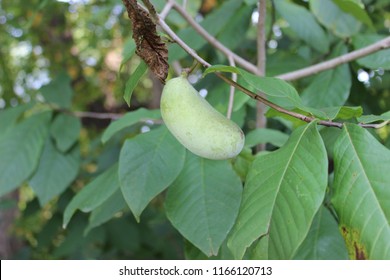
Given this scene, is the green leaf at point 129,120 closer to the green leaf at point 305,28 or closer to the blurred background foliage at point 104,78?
the blurred background foliage at point 104,78

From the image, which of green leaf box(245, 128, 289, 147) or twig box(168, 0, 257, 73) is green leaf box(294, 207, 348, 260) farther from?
twig box(168, 0, 257, 73)

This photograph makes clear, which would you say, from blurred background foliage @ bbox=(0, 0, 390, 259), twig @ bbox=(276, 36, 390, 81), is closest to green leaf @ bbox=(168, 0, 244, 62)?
blurred background foliage @ bbox=(0, 0, 390, 259)

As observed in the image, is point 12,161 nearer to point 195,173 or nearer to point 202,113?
point 195,173

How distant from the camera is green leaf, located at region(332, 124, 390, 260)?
702mm

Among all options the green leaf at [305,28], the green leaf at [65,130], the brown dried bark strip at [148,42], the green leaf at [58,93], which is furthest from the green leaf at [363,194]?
the green leaf at [58,93]

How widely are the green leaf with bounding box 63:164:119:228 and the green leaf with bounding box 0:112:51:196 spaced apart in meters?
0.40

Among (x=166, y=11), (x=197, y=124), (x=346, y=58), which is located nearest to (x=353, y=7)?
(x=346, y=58)

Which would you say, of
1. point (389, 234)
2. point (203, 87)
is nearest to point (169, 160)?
point (389, 234)

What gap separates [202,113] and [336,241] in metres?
0.45

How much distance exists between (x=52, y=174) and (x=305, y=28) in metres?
0.89

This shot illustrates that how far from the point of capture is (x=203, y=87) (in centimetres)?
168

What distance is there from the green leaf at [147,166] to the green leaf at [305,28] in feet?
2.14

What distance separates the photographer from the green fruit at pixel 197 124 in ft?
2.36

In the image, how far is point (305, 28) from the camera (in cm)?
154
